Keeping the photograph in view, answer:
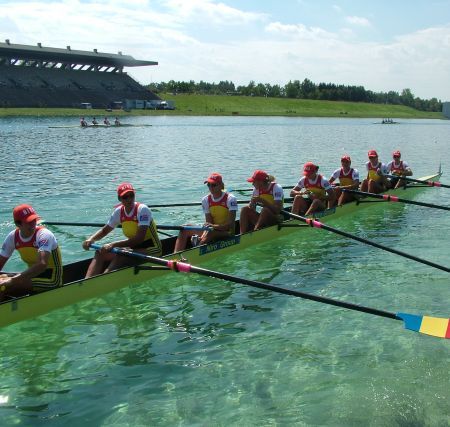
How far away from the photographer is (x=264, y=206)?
11305 mm

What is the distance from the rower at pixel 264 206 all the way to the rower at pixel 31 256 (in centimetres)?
495

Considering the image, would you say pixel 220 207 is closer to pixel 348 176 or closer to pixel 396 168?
pixel 348 176

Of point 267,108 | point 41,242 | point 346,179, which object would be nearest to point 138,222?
point 41,242

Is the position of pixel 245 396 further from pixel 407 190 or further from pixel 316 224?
pixel 407 190

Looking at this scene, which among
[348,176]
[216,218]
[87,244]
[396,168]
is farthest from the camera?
[396,168]

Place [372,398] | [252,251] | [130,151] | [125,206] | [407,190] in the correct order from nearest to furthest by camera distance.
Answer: [372,398] < [125,206] < [252,251] < [407,190] < [130,151]

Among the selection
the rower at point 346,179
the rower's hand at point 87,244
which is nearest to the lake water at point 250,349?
the rower's hand at point 87,244

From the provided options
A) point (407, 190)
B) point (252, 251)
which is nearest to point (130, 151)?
point (407, 190)

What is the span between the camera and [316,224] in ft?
34.6

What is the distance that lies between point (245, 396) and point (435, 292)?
476 cm

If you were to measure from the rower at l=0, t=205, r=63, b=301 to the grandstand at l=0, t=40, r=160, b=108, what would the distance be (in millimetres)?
76777

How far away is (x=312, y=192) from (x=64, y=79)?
298 ft

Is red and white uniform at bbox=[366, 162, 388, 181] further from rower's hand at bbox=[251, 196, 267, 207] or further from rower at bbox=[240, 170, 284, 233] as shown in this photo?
rower's hand at bbox=[251, 196, 267, 207]

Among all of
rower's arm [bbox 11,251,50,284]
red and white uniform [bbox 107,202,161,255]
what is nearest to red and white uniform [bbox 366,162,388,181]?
red and white uniform [bbox 107,202,161,255]
